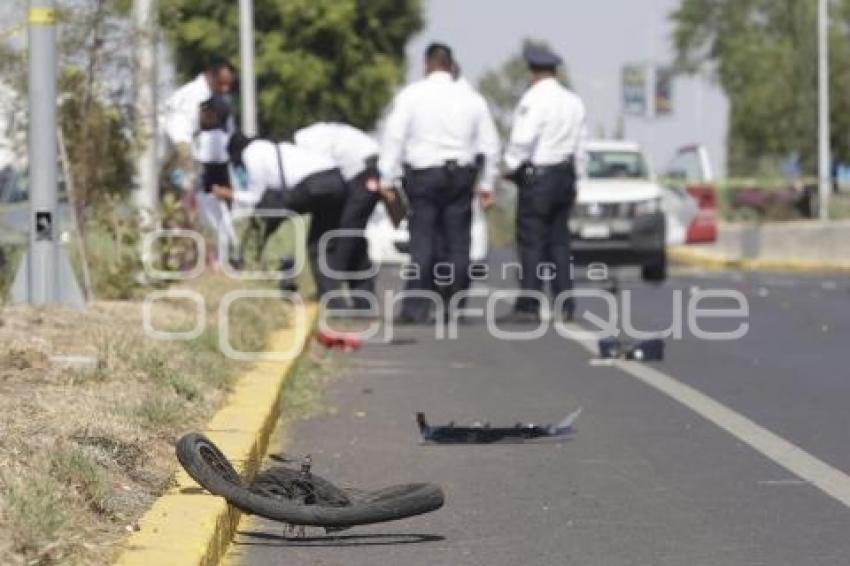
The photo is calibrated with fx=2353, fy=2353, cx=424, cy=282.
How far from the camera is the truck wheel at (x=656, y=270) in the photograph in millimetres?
26141

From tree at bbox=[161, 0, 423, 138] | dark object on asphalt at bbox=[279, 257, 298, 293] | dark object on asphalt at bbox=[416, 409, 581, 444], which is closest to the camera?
dark object on asphalt at bbox=[416, 409, 581, 444]

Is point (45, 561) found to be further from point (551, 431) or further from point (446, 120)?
point (446, 120)

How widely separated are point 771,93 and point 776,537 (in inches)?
2011

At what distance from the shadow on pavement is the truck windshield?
19.8 m

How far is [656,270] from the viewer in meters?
26.3

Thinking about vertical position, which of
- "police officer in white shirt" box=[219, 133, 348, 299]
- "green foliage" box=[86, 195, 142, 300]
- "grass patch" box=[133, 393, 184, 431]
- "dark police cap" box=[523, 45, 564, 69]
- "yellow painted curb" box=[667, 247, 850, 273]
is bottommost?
"yellow painted curb" box=[667, 247, 850, 273]

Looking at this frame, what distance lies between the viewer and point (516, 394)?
11938mm

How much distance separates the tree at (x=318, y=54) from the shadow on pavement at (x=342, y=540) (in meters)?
36.3

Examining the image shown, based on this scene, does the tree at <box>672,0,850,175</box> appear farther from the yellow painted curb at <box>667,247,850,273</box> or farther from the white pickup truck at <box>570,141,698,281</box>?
the white pickup truck at <box>570,141,698,281</box>

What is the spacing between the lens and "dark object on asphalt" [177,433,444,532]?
716 centimetres

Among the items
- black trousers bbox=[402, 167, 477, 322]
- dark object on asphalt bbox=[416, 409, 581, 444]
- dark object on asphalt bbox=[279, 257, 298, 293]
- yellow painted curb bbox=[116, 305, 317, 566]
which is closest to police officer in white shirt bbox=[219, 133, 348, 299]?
dark object on asphalt bbox=[279, 257, 298, 293]

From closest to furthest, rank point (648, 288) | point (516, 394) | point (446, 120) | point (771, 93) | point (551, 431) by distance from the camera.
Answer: point (551, 431)
point (516, 394)
point (446, 120)
point (648, 288)
point (771, 93)

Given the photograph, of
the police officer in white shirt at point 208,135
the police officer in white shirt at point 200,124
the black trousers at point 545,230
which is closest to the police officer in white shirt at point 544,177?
the black trousers at point 545,230

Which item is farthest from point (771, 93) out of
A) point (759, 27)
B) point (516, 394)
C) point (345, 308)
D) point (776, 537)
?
point (776, 537)
